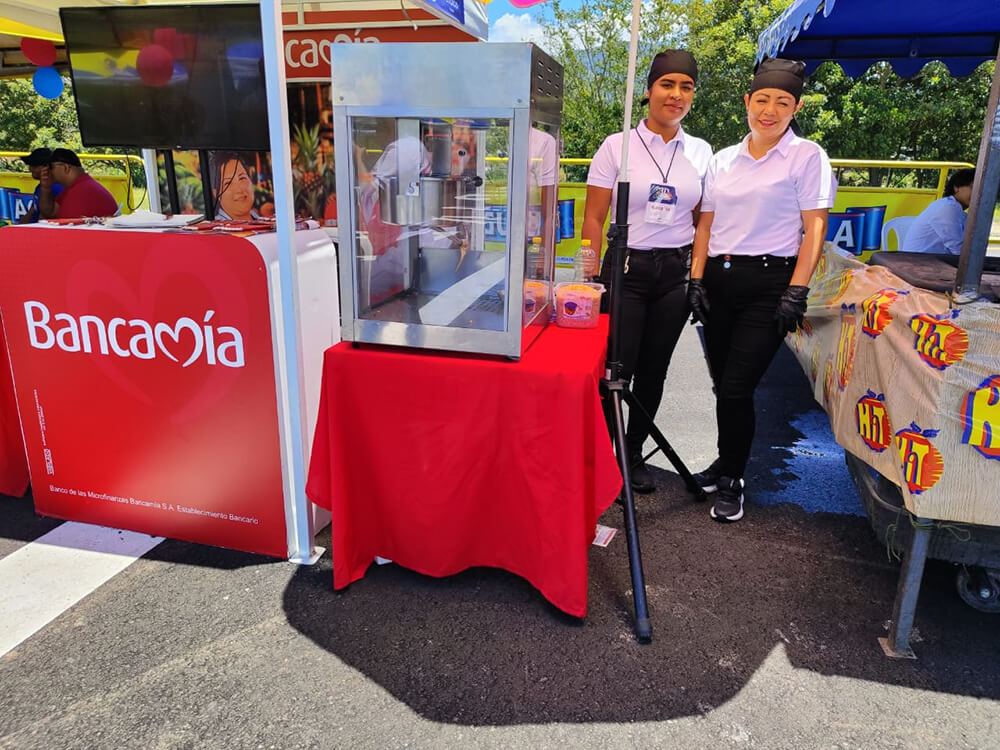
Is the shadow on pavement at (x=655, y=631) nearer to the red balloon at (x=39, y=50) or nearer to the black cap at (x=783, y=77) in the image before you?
the black cap at (x=783, y=77)

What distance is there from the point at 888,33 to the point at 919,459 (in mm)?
4586

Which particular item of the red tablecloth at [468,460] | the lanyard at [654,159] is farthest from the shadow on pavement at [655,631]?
the lanyard at [654,159]

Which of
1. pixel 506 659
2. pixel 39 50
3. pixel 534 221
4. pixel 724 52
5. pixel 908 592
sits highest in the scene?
pixel 724 52

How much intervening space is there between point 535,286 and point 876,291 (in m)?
1.35

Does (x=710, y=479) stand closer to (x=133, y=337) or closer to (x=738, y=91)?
(x=133, y=337)

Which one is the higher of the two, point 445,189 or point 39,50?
point 39,50

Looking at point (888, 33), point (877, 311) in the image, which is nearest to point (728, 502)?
point (877, 311)

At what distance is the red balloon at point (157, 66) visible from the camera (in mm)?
3453

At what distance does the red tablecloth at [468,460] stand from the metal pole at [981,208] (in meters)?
1.13

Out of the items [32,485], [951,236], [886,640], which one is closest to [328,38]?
[32,485]

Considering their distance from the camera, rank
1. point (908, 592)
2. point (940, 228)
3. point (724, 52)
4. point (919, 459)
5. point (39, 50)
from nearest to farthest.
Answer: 1. point (919, 459)
2. point (908, 592)
3. point (940, 228)
4. point (39, 50)
5. point (724, 52)

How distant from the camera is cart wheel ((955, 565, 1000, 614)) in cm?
239

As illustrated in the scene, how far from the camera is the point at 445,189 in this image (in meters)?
2.22

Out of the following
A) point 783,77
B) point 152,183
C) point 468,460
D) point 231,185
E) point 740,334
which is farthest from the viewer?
point 231,185
